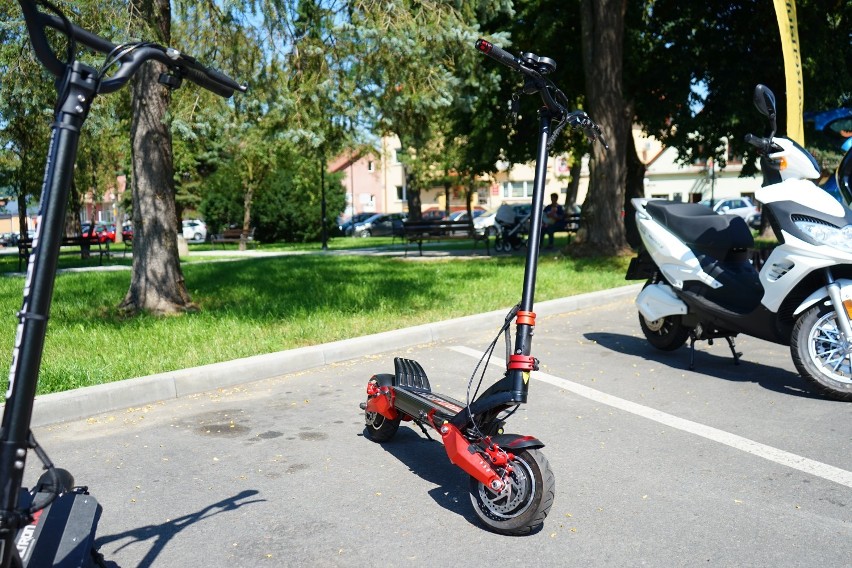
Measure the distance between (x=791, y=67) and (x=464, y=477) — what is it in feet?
32.3

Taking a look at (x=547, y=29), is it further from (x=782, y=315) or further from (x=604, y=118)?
(x=782, y=315)

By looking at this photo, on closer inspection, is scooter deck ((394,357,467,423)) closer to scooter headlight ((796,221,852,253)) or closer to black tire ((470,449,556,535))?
black tire ((470,449,556,535))

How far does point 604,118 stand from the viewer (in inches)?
615

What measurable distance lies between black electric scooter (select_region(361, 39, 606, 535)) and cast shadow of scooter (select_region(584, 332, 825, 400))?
3.08 metres

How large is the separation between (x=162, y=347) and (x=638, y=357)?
13.4 ft

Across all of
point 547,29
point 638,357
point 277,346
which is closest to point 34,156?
point 547,29

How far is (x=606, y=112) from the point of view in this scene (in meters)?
15.6

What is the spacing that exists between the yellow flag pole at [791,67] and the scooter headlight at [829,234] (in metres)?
6.71

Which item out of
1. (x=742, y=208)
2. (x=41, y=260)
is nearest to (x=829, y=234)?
(x=41, y=260)

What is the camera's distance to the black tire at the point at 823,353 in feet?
17.5

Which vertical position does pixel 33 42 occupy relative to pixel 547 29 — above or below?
below

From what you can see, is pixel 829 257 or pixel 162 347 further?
pixel 162 347

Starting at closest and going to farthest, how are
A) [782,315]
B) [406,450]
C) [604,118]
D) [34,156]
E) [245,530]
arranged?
[245,530] → [406,450] → [782,315] → [604,118] → [34,156]

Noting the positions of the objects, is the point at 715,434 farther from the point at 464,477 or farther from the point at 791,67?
the point at 791,67
